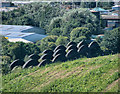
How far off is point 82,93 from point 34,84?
6.28ft

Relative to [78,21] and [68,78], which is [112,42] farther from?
[78,21]

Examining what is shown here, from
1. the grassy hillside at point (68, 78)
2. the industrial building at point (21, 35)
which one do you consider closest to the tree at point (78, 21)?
the industrial building at point (21, 35)

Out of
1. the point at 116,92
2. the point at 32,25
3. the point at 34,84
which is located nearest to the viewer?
the point at 116,92

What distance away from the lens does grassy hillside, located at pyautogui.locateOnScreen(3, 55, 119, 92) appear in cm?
680

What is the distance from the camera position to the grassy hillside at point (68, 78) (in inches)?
268

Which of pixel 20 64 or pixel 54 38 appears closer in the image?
pixel 20 64

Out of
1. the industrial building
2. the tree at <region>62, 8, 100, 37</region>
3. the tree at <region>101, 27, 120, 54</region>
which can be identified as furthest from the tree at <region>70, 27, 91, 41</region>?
the tree at <region>101, 27, 120, 54</region>

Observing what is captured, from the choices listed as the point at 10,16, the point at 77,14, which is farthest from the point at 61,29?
the point at 10,16

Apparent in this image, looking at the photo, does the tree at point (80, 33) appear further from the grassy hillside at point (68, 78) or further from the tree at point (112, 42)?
the grassy hillside at point (68, 78)

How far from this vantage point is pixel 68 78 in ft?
25.2

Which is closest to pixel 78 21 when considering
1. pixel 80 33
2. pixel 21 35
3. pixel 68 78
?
pixel 80 33

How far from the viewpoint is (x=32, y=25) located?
114 ft

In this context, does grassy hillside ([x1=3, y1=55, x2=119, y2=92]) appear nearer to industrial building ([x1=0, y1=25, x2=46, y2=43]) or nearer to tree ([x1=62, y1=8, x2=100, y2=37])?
industrial building ([x1=0, y1=25, x2=46, y2=43])

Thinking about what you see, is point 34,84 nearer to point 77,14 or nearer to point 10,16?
point 77,14
